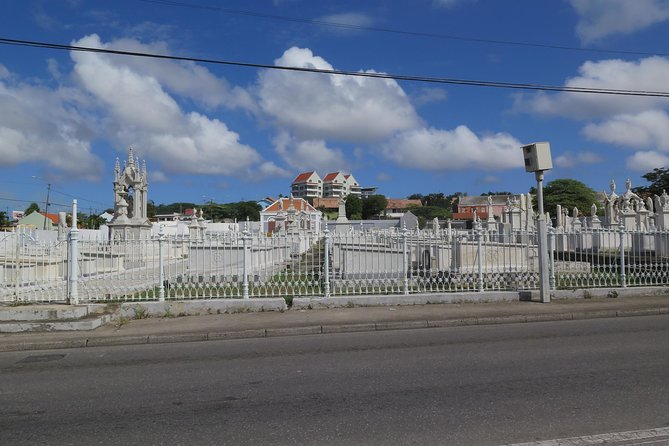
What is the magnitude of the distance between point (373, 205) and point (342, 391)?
123 m

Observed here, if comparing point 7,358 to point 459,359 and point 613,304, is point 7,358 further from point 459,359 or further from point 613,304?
point 613,304

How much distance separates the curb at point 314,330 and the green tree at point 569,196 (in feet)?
266

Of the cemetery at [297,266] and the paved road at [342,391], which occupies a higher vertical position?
the cemetery at [297,266]

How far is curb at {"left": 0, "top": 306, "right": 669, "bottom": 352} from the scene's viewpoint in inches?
343

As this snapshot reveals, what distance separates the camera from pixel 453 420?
4594 millimetres

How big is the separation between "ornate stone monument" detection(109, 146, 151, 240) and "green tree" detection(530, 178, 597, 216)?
74791mm

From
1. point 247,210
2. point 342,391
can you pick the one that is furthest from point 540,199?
point 247,210

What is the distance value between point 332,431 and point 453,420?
116 centimetres

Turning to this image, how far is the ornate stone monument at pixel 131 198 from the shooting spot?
26062mm

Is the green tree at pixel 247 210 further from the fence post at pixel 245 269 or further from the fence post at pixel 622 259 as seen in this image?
the fence post at pixel 622 259

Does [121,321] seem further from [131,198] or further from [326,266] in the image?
[131,198]

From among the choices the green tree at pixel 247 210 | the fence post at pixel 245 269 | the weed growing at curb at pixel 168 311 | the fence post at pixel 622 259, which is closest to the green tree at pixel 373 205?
the green tree at pixel 247 210

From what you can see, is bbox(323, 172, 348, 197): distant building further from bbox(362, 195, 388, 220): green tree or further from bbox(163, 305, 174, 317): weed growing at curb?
bbox(163, 305, 174, 317): weed growing at curb

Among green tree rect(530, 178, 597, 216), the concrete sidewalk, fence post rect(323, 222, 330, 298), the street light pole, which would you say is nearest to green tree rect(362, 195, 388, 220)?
green tree rect(530, 178, 597, 216)
